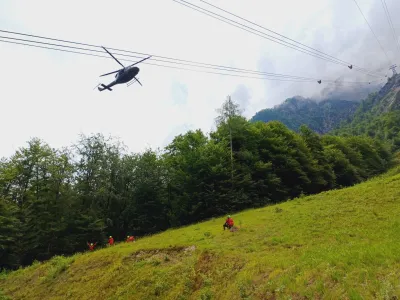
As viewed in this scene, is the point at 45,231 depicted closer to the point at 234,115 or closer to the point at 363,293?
the point at 234,115

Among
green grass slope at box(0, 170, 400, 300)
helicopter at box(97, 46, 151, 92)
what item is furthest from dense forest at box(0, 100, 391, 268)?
helicopter at box(97, 46, 151, 92)

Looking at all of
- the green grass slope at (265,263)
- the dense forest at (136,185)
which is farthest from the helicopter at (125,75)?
the dense forest at (136,185)

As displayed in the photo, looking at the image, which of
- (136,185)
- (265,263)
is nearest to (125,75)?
(265,263)

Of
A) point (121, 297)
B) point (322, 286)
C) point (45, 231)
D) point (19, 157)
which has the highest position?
point (19, 157)

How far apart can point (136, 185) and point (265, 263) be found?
35.3m

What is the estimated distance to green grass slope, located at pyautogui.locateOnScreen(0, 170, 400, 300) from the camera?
386 inches

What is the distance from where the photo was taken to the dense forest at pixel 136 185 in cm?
3841

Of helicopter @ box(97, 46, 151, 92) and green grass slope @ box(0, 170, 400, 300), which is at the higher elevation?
helicopter @ box(97, 46, 151, 92)

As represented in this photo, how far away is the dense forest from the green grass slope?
10709mm

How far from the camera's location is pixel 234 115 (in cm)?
4988

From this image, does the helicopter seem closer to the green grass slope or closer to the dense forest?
the green grass slope

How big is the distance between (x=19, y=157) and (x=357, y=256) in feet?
155

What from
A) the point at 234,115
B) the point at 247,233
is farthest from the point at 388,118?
the point at 247,233

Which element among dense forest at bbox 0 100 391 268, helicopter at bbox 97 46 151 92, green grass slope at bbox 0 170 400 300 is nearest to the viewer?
green grass slope at bbox 0 170 400 300
